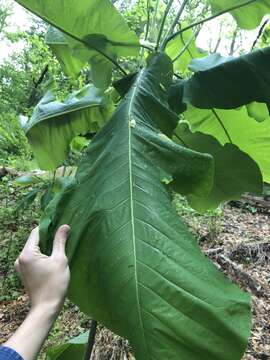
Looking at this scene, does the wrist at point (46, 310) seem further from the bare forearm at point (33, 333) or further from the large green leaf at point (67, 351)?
the large green leaf at point (67, 351)

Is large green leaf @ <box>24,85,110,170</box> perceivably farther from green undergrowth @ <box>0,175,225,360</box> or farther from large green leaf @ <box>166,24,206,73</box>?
green undergrowth @ <box>0,175,225,360</box>

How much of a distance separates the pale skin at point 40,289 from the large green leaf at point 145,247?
3cm

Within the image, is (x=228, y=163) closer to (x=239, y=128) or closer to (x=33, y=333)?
(x=239, y=128)

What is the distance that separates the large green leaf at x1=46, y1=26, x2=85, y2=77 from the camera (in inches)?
56.5

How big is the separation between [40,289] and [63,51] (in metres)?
0.91

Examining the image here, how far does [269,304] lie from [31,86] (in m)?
7.36

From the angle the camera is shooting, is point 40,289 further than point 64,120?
No

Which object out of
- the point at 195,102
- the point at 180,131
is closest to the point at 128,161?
the point at 195,102

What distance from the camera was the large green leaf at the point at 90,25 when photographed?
1097 mm

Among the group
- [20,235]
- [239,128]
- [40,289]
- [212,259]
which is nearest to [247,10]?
[239,128]

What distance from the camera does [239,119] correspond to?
148 cm

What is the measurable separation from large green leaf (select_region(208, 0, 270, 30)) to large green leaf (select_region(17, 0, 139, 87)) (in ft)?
0.73

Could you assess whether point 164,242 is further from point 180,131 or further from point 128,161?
point 180,131

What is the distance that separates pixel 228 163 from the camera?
1302 millimetres
